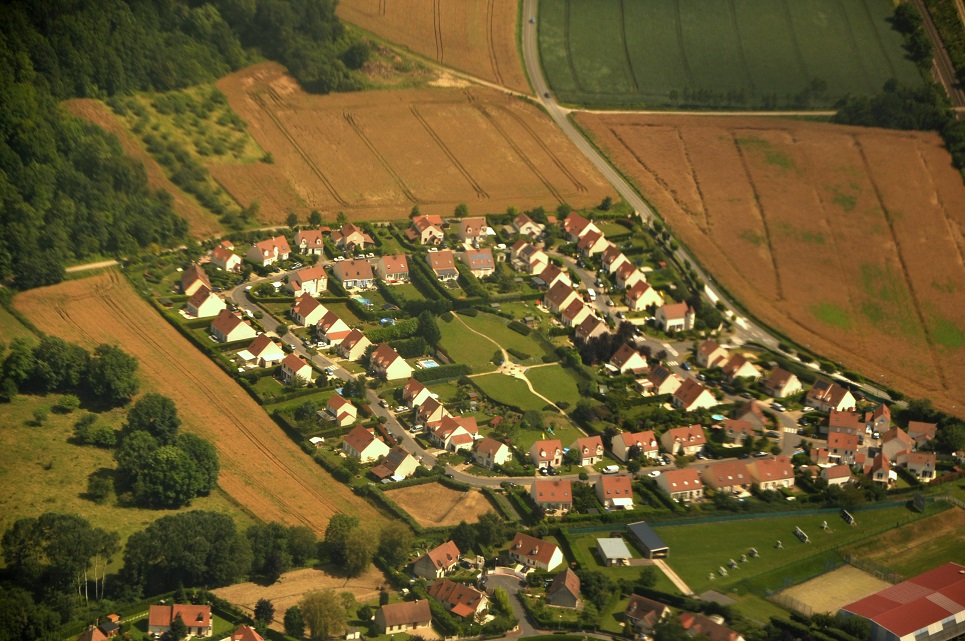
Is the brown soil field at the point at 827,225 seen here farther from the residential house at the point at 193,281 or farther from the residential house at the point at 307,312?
the residential house at the point at 193,281

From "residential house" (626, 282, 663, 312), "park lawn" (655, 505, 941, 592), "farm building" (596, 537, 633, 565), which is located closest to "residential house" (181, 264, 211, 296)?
"residential house" (626, 282, 663, 312)

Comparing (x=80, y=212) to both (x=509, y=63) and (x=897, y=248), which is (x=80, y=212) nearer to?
(x=509, y=63)

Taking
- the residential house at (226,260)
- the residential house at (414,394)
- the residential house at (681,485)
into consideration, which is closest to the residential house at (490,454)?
the residential house at (414,394)

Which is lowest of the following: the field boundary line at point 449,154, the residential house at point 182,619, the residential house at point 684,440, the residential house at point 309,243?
the residential house at point 182,619

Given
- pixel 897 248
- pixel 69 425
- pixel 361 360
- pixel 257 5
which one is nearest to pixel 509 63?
pixel 257 5

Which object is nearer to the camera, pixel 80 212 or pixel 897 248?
pixel 80 212

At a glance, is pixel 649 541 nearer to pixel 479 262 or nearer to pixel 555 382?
pixel 555 382
